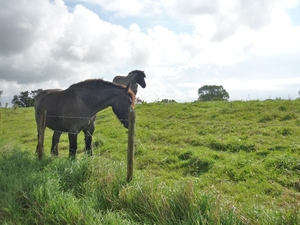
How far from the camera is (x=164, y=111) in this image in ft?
48.6

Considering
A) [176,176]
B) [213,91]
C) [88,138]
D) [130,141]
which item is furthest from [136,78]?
[213,91]

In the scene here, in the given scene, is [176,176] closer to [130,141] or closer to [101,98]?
[130,141]

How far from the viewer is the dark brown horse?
24.2 ft

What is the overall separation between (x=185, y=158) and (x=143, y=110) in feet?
26.2

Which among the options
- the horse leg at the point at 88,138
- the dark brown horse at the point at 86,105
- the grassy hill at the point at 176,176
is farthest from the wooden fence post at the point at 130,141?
the horse leg at the point at 88,138

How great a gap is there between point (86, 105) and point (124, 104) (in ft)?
3.39

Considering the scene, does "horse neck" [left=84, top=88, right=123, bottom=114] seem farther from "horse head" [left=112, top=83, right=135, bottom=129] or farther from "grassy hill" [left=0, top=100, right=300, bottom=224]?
"grassy hill" [left=0, top=100, right=300, bottom=224]

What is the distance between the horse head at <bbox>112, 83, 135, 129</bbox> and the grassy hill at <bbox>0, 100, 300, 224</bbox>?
43.4 inches

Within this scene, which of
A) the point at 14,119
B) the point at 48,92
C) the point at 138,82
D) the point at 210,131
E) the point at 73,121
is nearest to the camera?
the point at 73,121

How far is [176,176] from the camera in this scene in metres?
6.74

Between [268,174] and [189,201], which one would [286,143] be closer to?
[268,174]

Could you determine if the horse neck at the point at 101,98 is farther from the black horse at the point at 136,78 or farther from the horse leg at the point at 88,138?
the black horse at the point at 136,78

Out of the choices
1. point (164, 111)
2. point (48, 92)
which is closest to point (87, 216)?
point (48, 92)

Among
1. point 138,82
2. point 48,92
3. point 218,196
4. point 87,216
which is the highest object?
point 138,82
